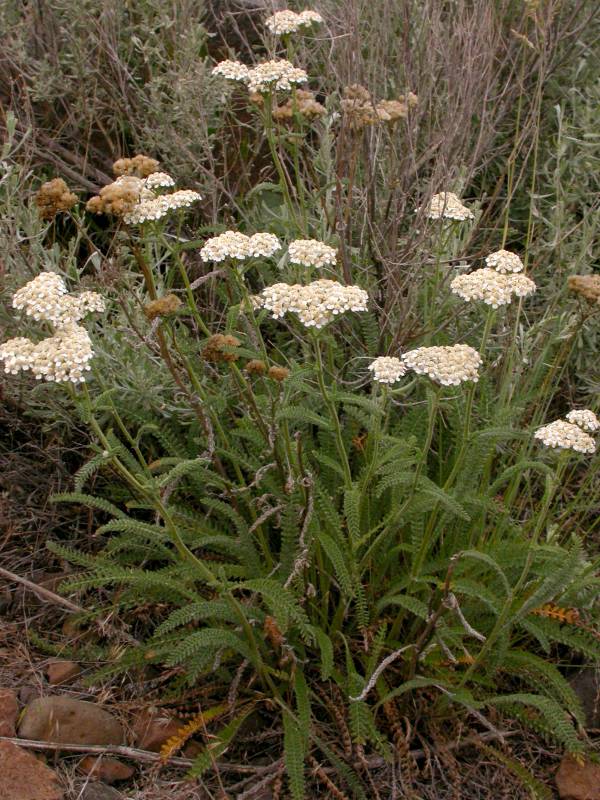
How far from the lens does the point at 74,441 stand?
2797 millimetres

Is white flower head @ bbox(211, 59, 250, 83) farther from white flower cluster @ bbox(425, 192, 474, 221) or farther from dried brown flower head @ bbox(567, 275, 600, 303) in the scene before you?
dried brown flower head @ bbox(567, 275, 600, 303)

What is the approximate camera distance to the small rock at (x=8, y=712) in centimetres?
205

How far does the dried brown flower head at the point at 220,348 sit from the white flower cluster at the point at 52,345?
321mm

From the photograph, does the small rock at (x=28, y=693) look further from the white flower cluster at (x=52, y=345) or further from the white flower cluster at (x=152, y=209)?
the white flower cluster at (x=152, y=209)

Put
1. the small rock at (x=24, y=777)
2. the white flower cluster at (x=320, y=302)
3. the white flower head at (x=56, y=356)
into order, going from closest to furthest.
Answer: the white flower head at (x=56, y=356) < the white flower cluster at (x=320, y=302) < the small rock at (x=24, y=777)

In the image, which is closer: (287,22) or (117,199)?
(117,199)

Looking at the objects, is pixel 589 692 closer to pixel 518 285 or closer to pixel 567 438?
pixel 567 438

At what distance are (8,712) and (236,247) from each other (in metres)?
1.38

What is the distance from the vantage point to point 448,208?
222cm

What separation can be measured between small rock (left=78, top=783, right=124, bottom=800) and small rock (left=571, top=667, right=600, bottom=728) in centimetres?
133

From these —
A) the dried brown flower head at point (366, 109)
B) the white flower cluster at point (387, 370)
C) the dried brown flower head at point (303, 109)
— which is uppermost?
the dried brown flower head at point (366, 109)

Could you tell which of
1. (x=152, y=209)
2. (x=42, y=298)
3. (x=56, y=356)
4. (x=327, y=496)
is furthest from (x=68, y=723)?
(x=152, y=209)

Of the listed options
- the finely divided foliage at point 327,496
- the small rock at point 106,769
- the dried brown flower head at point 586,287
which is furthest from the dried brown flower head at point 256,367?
the small rock at point 106,769

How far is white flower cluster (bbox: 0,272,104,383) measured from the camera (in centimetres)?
167
